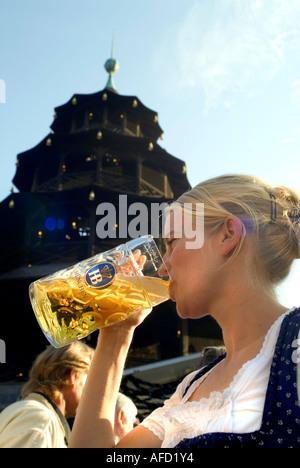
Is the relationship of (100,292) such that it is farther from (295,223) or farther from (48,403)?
(48,403)

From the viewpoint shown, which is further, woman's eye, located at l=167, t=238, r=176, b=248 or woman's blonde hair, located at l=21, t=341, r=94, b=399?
woman's blonde hair, located at l=21, t=341, r=94, b=399

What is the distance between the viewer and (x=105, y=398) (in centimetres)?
110

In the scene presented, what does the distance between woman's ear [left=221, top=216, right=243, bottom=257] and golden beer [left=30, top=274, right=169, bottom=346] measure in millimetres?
282

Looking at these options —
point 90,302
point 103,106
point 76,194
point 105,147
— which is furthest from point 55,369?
point 103,106

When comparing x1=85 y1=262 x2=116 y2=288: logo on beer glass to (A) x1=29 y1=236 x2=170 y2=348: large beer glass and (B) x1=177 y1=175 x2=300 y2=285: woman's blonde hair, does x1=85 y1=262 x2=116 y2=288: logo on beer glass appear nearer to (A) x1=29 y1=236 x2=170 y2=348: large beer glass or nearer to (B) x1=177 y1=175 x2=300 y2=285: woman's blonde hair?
(A) x1=29 y1=236 x2=170 y2=348: large beer glass

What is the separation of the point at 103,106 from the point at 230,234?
19333 millimetres

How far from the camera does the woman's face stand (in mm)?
1026

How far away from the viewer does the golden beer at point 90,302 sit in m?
1.22

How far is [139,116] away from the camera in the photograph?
19.2 m

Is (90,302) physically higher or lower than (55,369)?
higher

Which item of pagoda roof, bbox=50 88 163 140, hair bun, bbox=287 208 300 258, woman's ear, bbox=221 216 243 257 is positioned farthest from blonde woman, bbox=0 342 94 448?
pagoda roof, bbox=50 88 163 140

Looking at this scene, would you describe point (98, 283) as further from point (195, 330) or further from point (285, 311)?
point (195, 330)

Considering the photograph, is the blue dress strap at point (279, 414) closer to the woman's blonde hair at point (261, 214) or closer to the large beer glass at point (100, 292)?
the woman's blonde hair at point (261, 214)
